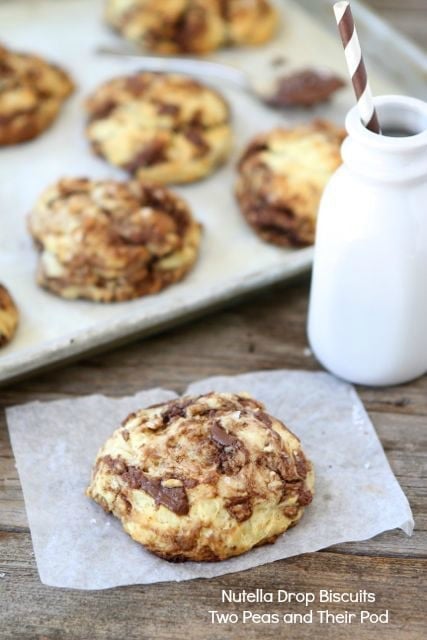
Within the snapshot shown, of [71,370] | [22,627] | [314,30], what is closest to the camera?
[22,627]

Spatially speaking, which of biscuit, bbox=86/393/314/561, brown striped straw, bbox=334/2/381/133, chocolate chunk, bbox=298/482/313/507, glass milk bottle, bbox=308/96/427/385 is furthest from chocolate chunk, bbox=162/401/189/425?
brown striped straw, bbox=334/2/381/133

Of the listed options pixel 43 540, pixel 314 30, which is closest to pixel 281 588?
pixel 43 540

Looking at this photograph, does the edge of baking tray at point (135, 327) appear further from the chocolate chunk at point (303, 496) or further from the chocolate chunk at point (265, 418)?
the chocolate chunk at point (303, 496)

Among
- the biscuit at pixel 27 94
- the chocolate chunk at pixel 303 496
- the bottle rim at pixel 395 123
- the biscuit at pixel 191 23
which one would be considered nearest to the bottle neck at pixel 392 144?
the bottle rim at pixel 395 123

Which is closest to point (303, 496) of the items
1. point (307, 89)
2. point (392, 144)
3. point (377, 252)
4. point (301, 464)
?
point (301, 464)

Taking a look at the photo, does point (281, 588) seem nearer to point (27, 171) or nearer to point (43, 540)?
point (43, 540)

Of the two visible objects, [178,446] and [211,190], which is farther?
[211,190]
